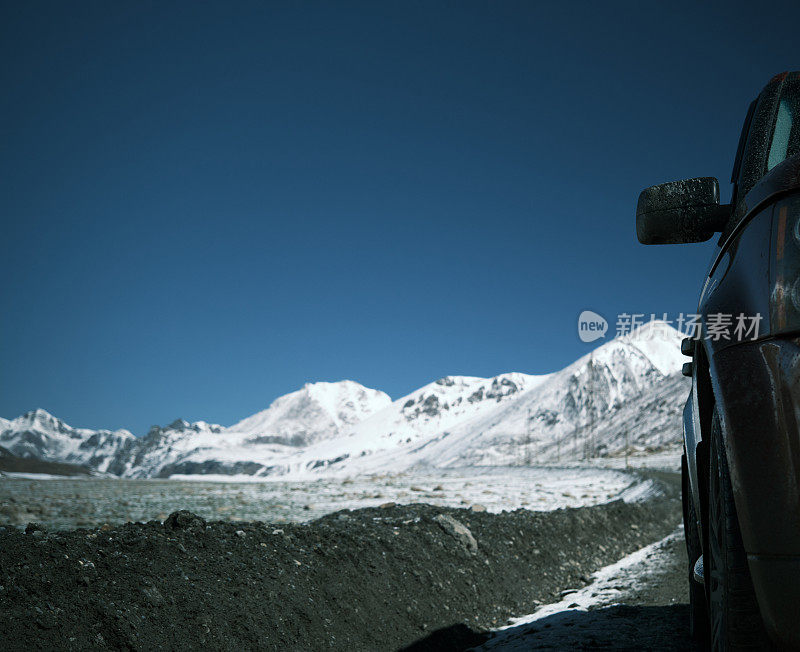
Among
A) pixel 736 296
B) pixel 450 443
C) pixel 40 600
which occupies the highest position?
pixel 736 296

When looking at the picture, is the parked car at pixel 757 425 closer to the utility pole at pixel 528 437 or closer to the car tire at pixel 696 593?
the car tire at pixel 696 593

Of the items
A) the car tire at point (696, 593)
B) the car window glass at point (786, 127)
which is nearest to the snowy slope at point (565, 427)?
the car tire at point (696, 593)

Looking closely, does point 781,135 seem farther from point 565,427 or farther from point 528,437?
point 565,427

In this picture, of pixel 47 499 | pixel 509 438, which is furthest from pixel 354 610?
pixel 509 438

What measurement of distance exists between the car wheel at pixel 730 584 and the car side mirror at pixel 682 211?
3.05 ft

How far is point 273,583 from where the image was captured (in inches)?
153

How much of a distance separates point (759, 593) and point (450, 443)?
157 metres

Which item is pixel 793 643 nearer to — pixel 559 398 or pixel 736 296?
pixel 736 296

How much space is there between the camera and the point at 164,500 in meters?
11.8

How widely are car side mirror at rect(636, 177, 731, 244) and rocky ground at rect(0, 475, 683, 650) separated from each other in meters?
3.03

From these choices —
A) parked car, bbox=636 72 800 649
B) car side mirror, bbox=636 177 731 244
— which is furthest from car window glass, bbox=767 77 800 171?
parked car, bbox=636 72 800 649

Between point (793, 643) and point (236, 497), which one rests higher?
point (793, 643)

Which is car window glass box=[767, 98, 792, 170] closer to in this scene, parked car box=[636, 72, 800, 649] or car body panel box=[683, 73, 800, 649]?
parked car box=[636, 72, 800, 649]

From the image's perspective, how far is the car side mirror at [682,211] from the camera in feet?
8.08
